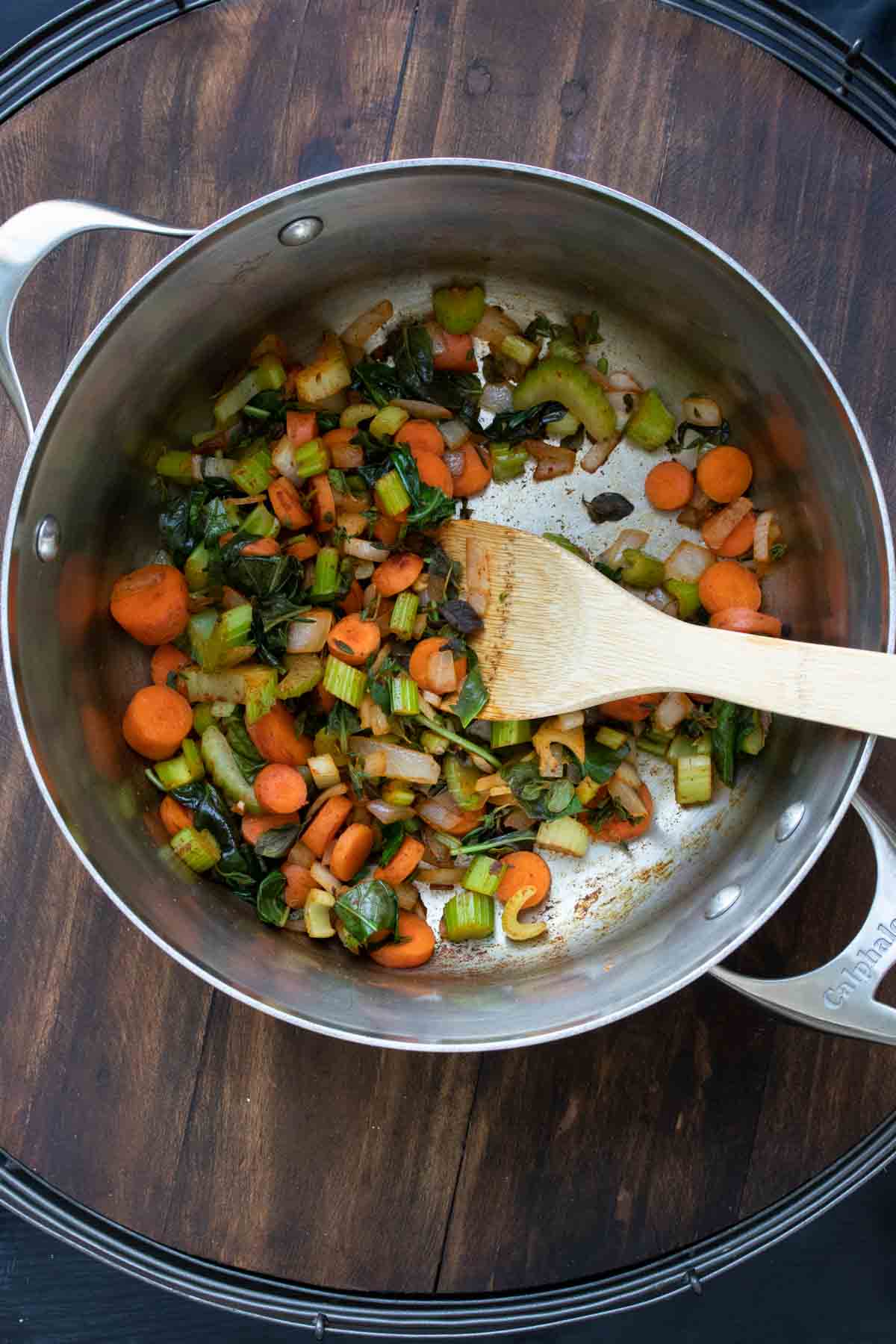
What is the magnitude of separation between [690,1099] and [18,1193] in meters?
1.50

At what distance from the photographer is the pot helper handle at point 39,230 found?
6.42ft

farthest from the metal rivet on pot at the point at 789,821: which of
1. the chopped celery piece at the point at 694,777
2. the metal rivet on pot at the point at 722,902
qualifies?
the chopped celery piece at the point at 694,777

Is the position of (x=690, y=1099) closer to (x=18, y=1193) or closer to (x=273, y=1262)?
(x=273, y=1262)

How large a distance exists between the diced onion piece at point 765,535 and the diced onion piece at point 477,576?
2.17 ft

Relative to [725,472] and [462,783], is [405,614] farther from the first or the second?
[725,472]

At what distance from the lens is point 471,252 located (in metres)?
2.51

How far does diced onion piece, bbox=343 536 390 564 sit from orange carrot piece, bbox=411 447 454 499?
20 cm

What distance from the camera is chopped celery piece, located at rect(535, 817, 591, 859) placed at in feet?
8.15

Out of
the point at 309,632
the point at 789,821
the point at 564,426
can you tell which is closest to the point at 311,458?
the point at 309,632

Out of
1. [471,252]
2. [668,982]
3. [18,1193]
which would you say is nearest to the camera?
[668,982]

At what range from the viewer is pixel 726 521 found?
2559 millimetres

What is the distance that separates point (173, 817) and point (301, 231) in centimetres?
133

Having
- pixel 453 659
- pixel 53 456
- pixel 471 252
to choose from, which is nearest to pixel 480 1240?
pixel 453 659

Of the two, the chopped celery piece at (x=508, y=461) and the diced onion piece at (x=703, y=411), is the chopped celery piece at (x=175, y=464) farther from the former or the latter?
the diced onion piece at (x=703, y=411)
